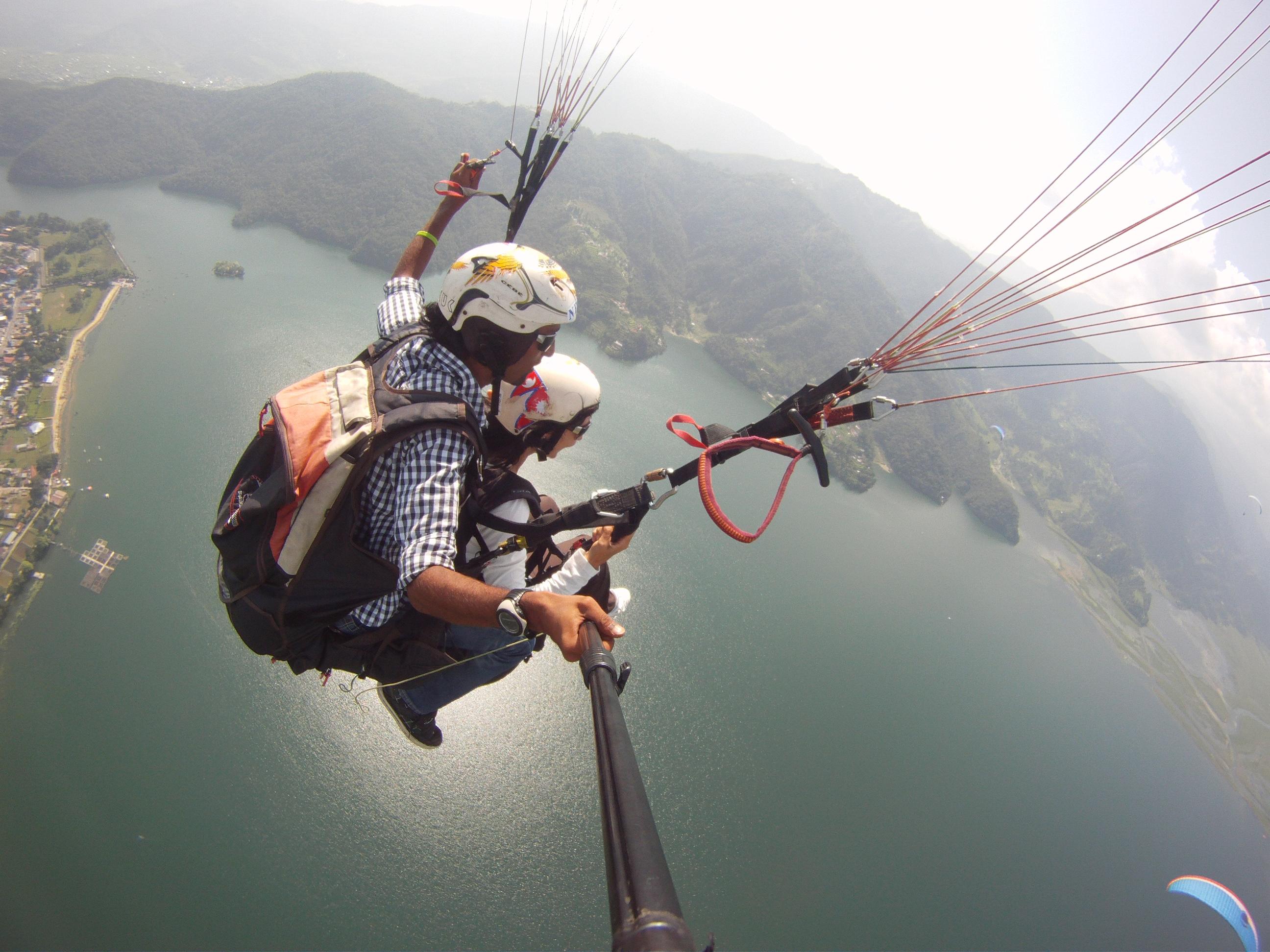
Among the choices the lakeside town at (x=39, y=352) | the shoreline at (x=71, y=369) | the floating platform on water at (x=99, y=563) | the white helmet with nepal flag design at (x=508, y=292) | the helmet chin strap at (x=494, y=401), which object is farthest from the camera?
the shoreline at (x=71, y=369)

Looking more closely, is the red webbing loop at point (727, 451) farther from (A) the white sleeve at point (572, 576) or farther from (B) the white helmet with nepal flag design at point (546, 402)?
(B) the white helmet with nepal flag design at point (546, 402)

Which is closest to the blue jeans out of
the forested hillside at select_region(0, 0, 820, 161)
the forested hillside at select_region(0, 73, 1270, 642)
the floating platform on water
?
the floating platform on water

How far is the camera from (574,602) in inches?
41.5

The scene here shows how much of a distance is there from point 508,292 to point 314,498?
81cm

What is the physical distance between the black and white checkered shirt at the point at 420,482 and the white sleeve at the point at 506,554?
32cm

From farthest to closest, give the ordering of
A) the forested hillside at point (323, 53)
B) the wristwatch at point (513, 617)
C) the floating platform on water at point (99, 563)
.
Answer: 1. the forested hillside at point (323, 53)
2. the floating platform on water at point (99, 563)
3. the wristwatch at point (513, 617)

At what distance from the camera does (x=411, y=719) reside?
2701 mm

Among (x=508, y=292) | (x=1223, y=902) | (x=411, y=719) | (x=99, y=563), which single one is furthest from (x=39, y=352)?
(x=1223, y=902)

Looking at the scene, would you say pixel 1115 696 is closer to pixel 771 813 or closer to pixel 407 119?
pixel 771 813

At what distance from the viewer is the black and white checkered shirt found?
1.15 metres

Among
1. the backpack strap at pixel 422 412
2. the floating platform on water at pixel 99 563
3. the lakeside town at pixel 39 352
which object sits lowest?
the lakeside town at pixel 39 352

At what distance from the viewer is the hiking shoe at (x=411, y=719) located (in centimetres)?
257

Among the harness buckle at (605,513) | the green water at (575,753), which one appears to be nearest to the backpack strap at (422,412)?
the harness buckle at (605,513)

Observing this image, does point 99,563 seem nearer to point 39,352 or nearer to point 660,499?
point 39,352
